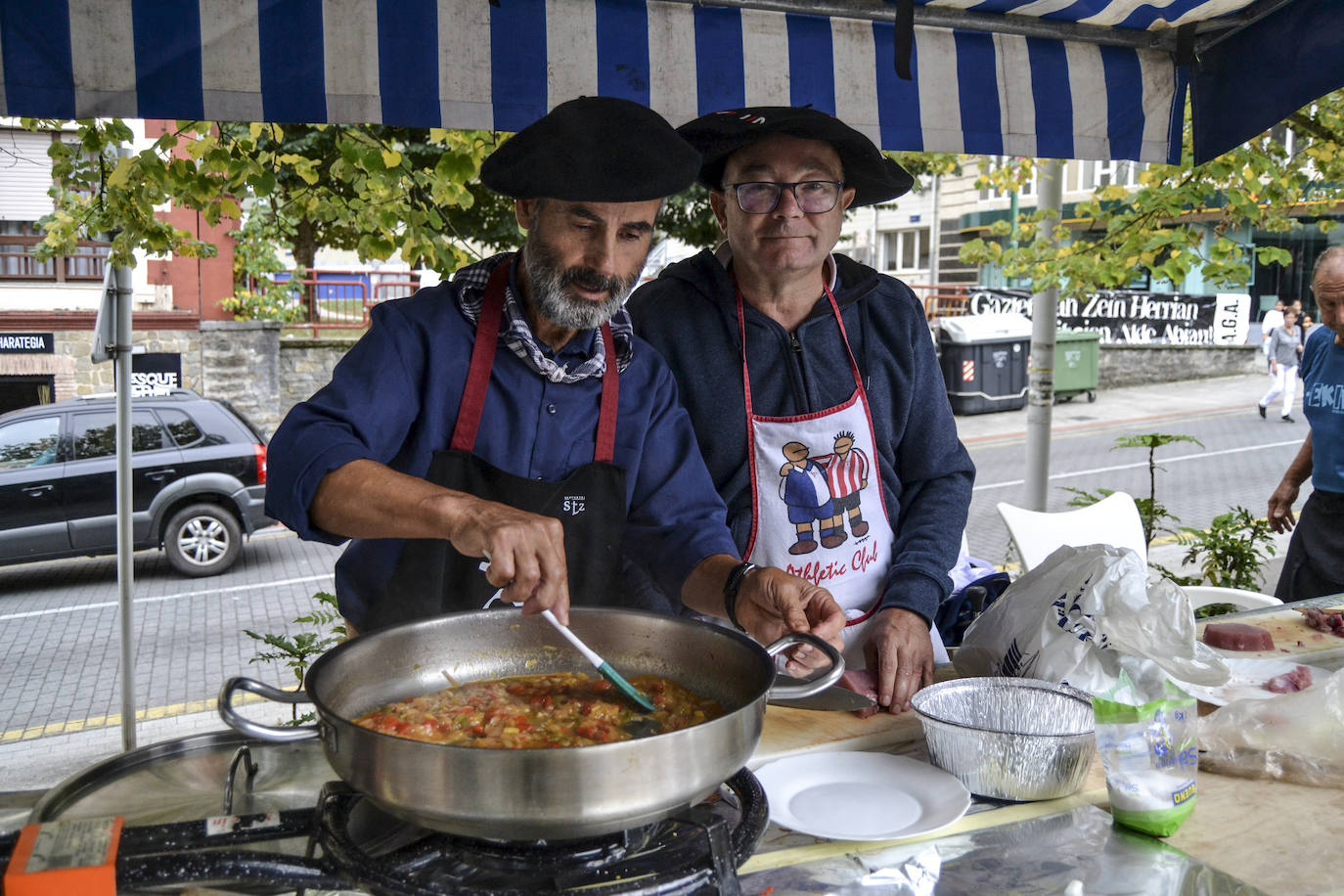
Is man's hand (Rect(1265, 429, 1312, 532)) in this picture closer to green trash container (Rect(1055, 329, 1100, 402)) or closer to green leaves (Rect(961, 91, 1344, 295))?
green leaves (Rect(961, 91, 1344, 295))

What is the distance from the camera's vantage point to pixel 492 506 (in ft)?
4.62

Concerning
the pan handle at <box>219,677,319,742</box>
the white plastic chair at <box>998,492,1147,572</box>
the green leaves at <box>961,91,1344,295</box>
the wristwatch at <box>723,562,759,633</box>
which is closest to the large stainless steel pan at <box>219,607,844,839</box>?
the pan handle at <box>219,677,319,742</box>

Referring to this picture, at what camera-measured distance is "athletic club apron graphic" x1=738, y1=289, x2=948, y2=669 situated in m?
2.38

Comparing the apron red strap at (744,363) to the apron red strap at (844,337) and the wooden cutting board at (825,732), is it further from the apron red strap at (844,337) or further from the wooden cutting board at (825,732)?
the wooden cutting board at (825,732)

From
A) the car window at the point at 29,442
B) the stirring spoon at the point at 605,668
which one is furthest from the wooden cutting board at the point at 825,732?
the car window at the point at 29,442

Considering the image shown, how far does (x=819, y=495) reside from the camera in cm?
238

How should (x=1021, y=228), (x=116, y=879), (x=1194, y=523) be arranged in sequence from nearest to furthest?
(x=116, y=879)
(x=1021, y=228)
(x=1194, y=523)

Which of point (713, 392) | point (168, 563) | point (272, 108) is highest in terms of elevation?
point (272, 108)

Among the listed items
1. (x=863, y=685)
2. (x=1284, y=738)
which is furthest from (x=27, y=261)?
(x=1284, y=738)

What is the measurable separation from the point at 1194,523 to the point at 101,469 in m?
9.20

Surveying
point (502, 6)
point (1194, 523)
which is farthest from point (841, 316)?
point (1194, 523)

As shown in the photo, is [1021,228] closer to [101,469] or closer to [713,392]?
[713,392]

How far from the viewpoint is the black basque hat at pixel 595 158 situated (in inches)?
71.2

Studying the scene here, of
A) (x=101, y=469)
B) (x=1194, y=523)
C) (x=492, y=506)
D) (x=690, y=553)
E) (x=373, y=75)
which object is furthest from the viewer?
(x=1194, y=523)
